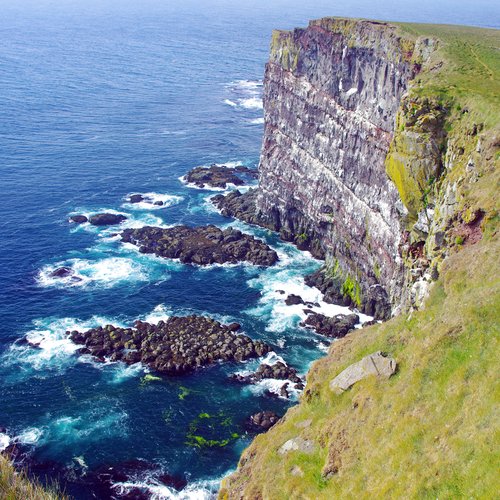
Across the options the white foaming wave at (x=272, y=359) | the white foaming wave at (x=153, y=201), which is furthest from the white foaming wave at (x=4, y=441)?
the white foaming wave at (x=153, y=201)

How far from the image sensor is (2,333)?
80.1 m

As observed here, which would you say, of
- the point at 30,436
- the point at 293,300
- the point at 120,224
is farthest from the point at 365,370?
the point at 120,224

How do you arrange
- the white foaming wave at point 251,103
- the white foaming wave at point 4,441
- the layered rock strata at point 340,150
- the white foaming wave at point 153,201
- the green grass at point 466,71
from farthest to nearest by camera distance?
the white foaming wave at point 251,103 < the white foaming wave at point 153,201 < the layered rock strata at point 340,150 < the white foaming wave at point 4,441 < the green grass at point 466,71

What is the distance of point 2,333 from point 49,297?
10.3 meters

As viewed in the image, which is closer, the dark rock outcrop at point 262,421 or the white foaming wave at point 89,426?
the white foaming wave at point 89,426

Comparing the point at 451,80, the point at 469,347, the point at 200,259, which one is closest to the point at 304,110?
the point at 200,259

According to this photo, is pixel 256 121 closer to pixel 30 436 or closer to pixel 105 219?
pixel 105 219

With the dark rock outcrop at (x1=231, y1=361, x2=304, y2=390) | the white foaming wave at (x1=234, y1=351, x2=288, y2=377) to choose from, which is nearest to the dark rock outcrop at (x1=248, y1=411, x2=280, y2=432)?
the dark rock outcrop at (x1=231, y1=361, x2=304, y2=390)

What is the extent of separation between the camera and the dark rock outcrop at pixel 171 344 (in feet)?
246

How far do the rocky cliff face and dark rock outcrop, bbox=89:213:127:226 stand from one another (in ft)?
90.3

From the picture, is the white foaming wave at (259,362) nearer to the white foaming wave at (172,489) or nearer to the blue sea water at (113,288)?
the blue sea water at (113,288)

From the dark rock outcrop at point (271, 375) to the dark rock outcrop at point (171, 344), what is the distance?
141 inches

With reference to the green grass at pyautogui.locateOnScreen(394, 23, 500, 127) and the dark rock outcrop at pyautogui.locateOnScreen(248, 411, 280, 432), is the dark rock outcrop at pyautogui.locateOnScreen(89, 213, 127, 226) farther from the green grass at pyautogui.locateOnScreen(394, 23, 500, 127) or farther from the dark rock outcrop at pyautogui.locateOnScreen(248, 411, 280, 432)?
the green grass at pyautogui.locateOnScreen(394, 23, 500, 127)

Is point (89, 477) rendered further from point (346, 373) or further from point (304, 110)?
point (304, 110)
